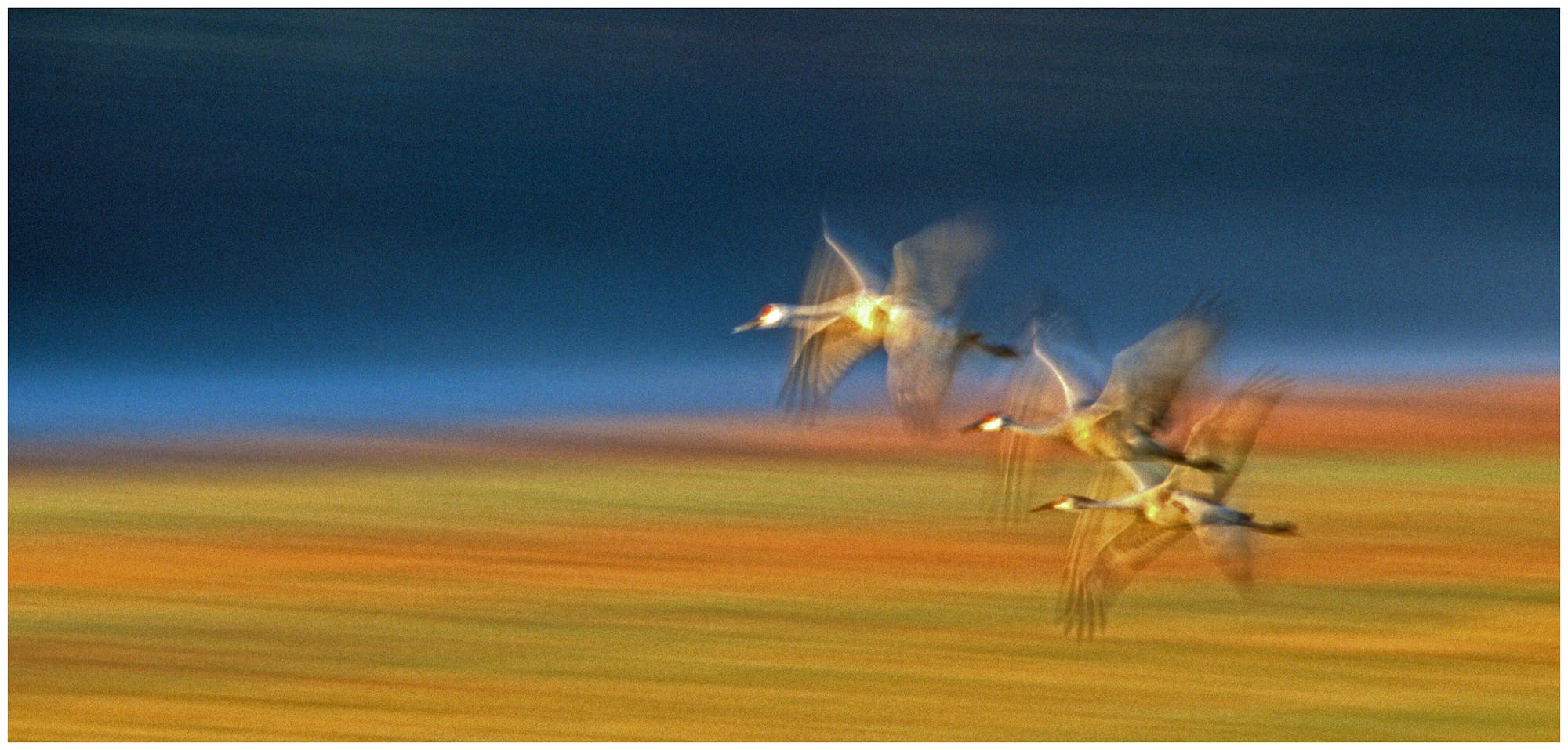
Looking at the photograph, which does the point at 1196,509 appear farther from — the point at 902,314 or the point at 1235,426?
the point at 902,314

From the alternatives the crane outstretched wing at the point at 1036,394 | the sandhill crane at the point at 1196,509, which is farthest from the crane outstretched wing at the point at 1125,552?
the crane outstretched wing at the point at 1036,394

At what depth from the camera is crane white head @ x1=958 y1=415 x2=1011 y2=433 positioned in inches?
95.1

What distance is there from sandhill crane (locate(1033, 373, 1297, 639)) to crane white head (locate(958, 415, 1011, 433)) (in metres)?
0.19

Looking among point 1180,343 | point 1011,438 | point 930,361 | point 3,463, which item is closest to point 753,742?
point 1011,438

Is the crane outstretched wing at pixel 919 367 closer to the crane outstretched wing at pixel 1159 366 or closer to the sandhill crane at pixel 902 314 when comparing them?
the sandhill crane at pixel 902 314

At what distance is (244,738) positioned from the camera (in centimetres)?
332

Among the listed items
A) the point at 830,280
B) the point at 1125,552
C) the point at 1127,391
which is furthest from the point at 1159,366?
the point at 830,280

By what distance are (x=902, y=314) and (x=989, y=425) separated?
201 millimetres

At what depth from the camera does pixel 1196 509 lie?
7.84ft

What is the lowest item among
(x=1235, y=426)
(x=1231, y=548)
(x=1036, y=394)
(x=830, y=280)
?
(x=1231, y=548)

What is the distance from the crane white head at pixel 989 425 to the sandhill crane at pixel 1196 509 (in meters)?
0.19

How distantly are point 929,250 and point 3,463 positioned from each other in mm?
1873

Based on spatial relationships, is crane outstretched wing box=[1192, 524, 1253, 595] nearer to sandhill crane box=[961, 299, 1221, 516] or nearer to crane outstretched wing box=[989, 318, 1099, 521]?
sandhill crane box=[961, 299, 1221, 516]

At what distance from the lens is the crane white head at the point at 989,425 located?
2.42 meters
